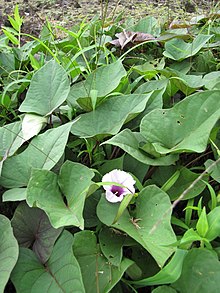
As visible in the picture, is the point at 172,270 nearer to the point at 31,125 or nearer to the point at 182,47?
the point at 31,125

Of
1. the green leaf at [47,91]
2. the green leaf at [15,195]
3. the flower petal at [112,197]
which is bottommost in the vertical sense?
the flower petal at [112,197]

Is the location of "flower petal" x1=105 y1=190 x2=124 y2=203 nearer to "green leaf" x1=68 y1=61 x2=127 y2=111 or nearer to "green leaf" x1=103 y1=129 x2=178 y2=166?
"green leaf" x1=103 y1=129 x2=178 y2=166

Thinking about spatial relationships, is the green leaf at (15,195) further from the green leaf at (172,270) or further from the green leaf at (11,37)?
the green leaf at (11,37)

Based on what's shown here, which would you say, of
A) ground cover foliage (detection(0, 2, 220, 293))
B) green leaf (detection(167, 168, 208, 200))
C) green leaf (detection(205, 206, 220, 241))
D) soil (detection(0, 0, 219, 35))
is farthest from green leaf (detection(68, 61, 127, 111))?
soil (detection(0, 0, 219, 35))

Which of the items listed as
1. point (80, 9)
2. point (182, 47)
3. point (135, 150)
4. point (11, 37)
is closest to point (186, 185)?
point (135, 150)

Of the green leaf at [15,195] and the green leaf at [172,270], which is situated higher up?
the green leaf at [15,195]

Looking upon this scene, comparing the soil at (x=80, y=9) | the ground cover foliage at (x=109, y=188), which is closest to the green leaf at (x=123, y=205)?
the ground cover foliage at (x=109, y=188)
